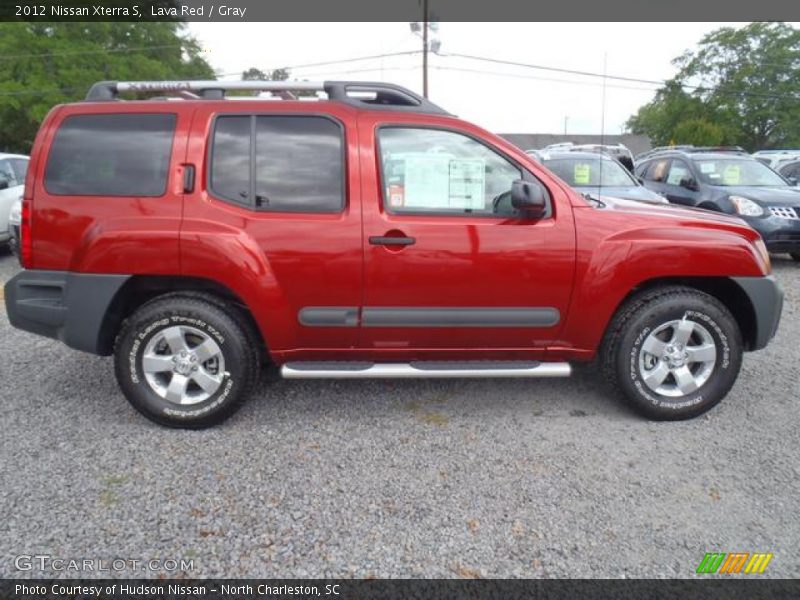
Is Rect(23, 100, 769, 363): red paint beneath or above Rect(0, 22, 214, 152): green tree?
beneath

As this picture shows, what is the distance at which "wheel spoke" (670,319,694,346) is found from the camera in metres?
3.24

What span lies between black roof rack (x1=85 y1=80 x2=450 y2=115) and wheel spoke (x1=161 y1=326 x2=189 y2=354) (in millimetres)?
1395

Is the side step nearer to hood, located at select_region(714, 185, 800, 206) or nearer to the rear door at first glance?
hood, located at select_region(714, 185, 800, 206)

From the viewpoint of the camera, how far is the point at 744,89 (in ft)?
145

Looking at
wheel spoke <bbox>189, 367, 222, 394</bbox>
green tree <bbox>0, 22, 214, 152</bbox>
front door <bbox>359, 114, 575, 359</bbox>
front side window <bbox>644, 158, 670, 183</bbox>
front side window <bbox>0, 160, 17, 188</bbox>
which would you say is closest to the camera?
front door <bbox>359, 114, 575, 359</bbox>

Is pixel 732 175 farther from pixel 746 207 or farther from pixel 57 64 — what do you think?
pixel 57 64

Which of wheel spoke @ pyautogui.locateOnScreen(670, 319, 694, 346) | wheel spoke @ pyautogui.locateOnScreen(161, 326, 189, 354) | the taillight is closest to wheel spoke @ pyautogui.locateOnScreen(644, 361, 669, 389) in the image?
wheel spoke @ pyautogui.locateOnScreen(670, 319, 694, 346)

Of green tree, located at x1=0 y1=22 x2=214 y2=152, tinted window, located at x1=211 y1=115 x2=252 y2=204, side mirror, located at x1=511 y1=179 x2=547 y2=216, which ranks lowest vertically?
side mirror, located at x1=511 y1=179 x2=547 y2=216

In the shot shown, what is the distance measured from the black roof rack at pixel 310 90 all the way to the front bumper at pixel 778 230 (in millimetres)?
5992

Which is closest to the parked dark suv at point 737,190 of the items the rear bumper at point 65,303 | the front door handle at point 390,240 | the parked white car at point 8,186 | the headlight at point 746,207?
the headlight at point 746,207

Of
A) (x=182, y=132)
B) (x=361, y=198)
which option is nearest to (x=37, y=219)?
(x=182, y=132)

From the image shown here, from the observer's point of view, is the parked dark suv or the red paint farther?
the parked dark suv

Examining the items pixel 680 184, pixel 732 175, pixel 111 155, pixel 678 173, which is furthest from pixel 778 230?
pixel 111 155

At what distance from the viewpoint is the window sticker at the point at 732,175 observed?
819 centimetres
